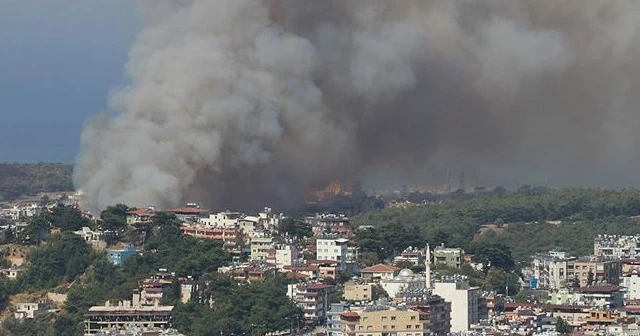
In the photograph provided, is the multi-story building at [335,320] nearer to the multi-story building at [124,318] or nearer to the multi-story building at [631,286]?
the multi-story building at [124,318]

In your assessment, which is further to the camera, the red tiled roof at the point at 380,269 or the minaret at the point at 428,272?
the red tiled roof at the point at 380,269

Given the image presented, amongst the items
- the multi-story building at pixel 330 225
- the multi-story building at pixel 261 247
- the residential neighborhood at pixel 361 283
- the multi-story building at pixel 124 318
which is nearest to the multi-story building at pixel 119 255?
the residential neighborhood at pixel 361 283

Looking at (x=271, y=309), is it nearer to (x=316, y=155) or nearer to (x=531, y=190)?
(x=316, y=155)

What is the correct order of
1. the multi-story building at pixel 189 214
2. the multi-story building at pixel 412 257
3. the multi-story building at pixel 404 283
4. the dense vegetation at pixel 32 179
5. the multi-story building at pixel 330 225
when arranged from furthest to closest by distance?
the dense vegetation at pixel 32 179 → the multi-story building at pixel 330 225 → the multi-story building at pixel 189 214 → the multi-story building at pixel 412 257 → the multi-story building at pixel 404 283

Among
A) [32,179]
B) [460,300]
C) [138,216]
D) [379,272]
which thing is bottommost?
[460,300]

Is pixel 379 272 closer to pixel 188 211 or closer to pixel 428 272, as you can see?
pixel 428 272

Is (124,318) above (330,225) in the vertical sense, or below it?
below

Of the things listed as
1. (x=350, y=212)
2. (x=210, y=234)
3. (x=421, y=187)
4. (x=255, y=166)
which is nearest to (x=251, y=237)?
(x=210, y=234)

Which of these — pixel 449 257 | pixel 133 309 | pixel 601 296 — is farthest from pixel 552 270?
pixel 133 309
